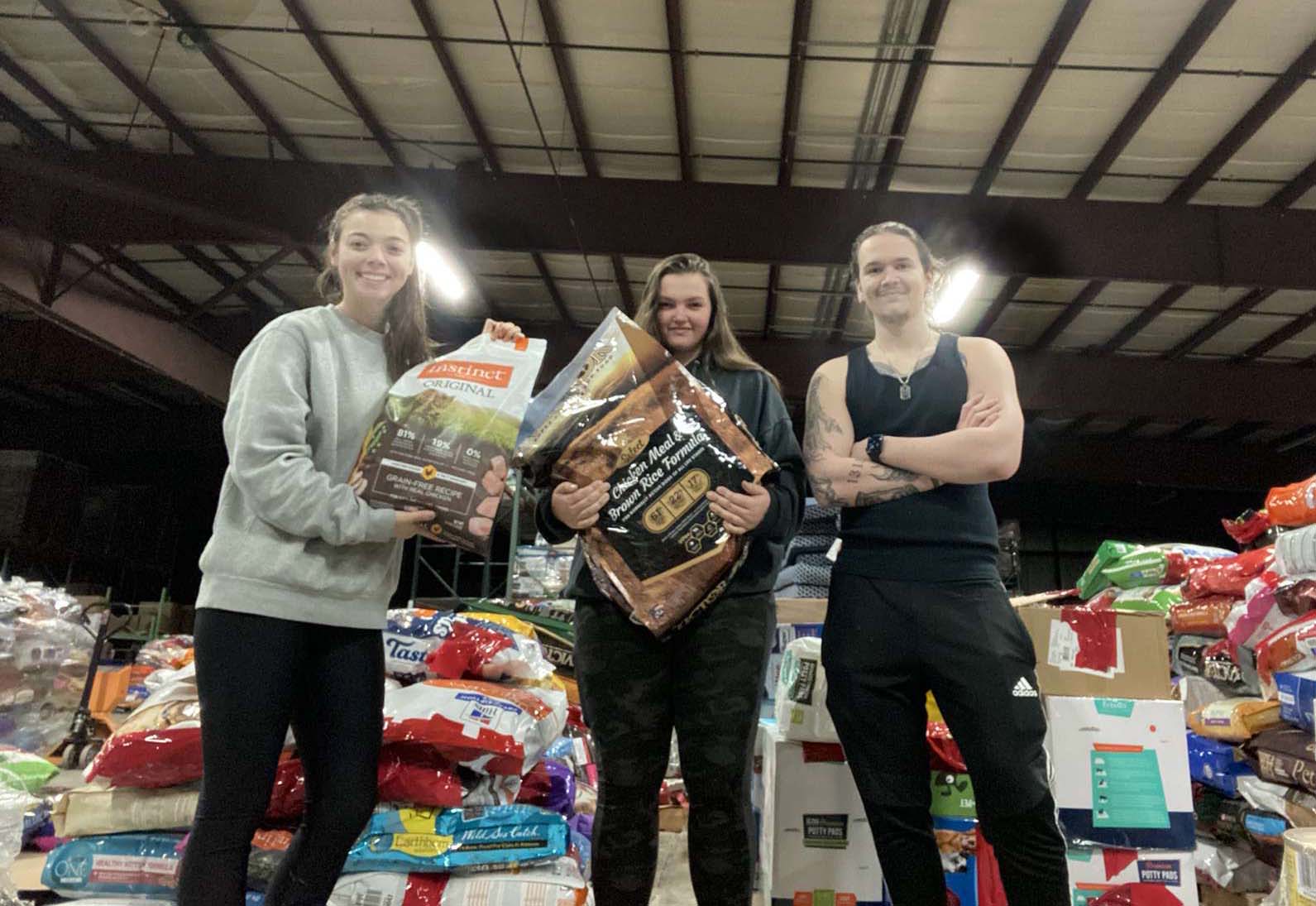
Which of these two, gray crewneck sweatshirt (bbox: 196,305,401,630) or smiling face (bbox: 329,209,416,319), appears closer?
gray crewneck sweatshirt (bbox: 196,305,401,630)

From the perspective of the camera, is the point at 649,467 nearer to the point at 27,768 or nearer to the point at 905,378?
the point at 905,378

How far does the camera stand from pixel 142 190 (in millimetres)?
→ 5484

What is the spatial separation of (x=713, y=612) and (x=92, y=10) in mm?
5014

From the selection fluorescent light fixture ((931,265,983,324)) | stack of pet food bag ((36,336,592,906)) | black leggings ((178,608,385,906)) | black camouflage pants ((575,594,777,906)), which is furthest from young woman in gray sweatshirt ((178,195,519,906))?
fluorescent light fixture ((931,265,983,324))

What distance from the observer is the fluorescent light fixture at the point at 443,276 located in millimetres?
5871

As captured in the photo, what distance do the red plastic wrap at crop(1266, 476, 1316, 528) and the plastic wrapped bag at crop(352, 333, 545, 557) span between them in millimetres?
2768

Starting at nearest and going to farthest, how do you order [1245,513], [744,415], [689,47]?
[744,415]
[1245,513]
[689,47]

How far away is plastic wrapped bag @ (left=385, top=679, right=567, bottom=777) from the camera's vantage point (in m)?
1.75

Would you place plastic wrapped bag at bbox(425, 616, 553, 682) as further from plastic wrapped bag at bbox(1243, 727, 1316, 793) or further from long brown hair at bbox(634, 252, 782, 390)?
plastic wrapped bag at bbox(1243, 727, 1316, 793)

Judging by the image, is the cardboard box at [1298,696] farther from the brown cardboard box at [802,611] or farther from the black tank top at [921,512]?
the black tank top at [921,512]

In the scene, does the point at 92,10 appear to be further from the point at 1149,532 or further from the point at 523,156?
the point at 1149,532

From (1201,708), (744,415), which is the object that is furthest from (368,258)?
(1201,708)

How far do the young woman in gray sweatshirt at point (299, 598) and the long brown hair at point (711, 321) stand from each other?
47 centimetres

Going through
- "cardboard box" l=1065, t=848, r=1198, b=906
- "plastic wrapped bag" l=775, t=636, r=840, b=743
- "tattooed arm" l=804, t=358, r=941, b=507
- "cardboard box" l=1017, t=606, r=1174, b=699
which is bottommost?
"cardboard box" l=1065, t=848, r=1198, b=906
